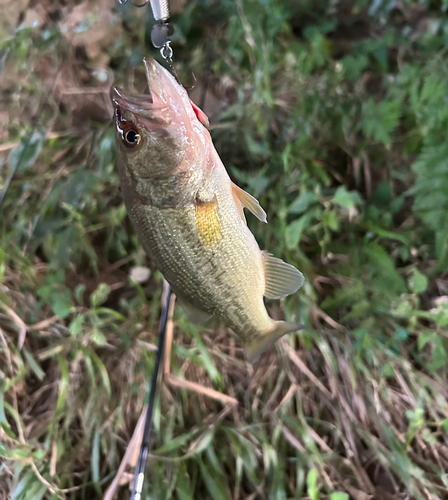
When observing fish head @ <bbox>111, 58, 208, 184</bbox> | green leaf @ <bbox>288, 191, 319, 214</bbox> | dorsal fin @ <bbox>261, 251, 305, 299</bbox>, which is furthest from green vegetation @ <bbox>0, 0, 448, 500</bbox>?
fish head @ <bbox>111, 58, 208, 184</bbox>

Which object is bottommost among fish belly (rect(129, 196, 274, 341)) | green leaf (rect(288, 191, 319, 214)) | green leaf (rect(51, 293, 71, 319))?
green leaf (rect(51, 293, 71, 319))

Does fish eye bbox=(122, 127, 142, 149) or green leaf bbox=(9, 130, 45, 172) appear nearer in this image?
fish eye bbox=(122, 127, 142, 149)

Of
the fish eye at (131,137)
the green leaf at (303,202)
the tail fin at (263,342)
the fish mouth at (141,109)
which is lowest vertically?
the tail fin at (263,342)

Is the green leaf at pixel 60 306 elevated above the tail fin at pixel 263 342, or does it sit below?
below

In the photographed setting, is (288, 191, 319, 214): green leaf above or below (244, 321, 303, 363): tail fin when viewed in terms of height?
above

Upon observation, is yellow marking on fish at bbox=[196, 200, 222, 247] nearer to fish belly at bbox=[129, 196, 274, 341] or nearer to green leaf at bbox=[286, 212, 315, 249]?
fish belly at bbox=[129, 196, 274, 341]

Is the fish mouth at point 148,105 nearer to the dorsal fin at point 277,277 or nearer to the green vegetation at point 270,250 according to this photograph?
the dorsal fin at point 277,277

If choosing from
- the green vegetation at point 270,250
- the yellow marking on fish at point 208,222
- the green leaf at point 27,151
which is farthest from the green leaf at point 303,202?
the green leaf at point 27,151

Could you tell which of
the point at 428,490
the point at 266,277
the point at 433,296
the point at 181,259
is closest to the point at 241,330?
the point at 266,277
